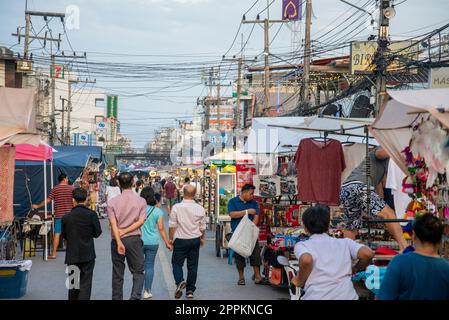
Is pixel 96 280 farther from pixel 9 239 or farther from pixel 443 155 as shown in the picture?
pixel 443 155

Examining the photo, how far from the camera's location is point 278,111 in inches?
1981

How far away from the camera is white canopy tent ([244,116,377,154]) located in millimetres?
11664

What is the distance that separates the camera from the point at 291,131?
14.7 meters

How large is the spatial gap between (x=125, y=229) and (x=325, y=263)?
4481 mm

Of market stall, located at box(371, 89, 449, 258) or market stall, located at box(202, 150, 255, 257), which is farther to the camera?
market stall, located at box(202, 150, 255, 257)

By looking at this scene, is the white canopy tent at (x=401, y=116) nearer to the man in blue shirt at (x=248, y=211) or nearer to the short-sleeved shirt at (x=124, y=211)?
the short-sleeved shirt at (x=124, y=211)

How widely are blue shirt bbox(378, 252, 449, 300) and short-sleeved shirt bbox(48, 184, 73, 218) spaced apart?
1216 centimetres

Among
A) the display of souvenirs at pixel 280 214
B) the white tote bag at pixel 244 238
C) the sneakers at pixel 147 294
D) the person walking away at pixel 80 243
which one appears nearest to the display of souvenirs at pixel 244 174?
the display of souvenirs at pixel 280 214

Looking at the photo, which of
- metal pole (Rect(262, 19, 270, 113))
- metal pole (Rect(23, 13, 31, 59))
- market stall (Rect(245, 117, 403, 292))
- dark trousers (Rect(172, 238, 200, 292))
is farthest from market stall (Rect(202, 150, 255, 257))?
metal pole (Rect(23, 13, 31, 59))

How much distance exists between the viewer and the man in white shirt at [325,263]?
5.63 m

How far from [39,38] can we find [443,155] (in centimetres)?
3596

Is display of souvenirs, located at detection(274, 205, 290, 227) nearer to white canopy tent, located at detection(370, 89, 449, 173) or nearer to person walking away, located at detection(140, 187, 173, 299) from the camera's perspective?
person walking away, located at detection(140, 187, 173, 299)

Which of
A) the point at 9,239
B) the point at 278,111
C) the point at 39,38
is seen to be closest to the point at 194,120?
the point at 278,111

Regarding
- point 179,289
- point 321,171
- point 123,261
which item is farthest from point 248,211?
point 123,261
